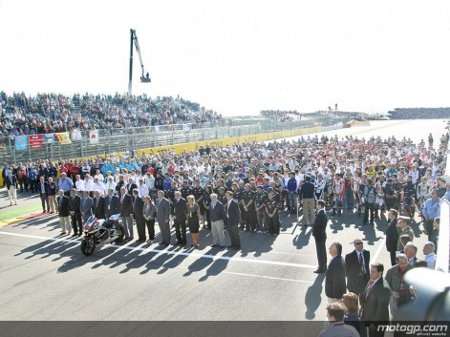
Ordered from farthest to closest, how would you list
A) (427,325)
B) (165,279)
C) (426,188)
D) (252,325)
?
(426,188) < (165,279) < (252,325) < (427,325)

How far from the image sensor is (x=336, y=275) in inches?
289

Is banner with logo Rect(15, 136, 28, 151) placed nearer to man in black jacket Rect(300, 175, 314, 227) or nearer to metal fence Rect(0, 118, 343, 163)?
metal fence Rect(0, 118, 343, 163)

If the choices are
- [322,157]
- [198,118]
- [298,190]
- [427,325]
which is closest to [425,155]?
[322,157]

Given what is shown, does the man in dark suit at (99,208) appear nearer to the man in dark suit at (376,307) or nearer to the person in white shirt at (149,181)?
the person in white shirt at (149,181)

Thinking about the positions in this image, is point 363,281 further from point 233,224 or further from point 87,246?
point 87,246

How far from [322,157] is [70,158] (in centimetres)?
1585

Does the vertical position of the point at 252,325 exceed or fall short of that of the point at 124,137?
it falls short

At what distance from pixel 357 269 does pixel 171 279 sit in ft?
13.7

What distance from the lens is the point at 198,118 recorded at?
51.0m

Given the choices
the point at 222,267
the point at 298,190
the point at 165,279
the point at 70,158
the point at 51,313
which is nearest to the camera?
the point at 51,313

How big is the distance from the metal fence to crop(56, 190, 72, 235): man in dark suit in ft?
41.2

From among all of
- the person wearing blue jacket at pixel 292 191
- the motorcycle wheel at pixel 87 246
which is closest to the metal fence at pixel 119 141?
the motorcycle wheel at pixel 87 246

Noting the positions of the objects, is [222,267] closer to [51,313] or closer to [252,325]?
[252,325]

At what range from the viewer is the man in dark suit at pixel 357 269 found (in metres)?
7.45
